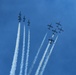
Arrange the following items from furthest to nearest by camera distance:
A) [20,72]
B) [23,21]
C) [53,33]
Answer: [53,33] < [23,21] < [20,72]

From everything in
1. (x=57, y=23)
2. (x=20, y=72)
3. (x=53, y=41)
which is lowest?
(x=20, y=72)

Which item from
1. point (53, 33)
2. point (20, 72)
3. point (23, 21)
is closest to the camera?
point (20, 72)

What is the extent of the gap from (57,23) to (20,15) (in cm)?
2871

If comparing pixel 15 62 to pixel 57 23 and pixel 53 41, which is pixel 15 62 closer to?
pixel 53 41

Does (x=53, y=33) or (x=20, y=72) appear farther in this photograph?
(x=53, y=33)

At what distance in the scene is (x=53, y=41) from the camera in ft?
559

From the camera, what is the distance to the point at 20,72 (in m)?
152

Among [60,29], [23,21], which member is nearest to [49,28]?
[60,29]

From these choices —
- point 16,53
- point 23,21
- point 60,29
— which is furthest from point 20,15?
point 60,29

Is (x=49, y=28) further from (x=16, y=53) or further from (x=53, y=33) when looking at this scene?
(x=16, y=53)

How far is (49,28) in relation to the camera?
181125 mm

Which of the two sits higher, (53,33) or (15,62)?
(53,33)

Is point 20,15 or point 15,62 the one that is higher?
point 20,15

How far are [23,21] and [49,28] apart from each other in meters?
20.8
